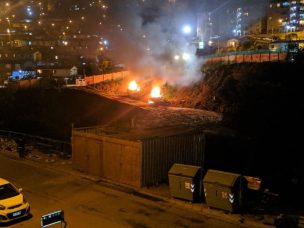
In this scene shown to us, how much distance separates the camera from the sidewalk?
12711 millimetres

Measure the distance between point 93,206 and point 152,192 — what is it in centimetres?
253

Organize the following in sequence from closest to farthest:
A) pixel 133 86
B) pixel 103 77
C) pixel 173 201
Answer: pixel 173 201 → pixel 133 86 → pixel 103 77

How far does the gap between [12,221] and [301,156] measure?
18953 millimetres

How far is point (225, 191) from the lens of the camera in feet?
42.9

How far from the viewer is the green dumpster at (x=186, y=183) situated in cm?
1423

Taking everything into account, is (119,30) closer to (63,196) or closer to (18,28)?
(18,28)

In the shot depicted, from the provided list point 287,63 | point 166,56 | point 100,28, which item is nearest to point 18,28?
point 100,28

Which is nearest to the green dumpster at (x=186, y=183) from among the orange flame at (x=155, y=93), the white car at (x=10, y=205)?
the white car at (x=10, y=205)

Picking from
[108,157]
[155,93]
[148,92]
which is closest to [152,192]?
[108,157]

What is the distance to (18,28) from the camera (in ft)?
352

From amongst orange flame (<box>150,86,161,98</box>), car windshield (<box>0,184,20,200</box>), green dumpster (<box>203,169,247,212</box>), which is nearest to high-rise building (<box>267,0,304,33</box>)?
orange flame (<box>150,86,161,98</box>)

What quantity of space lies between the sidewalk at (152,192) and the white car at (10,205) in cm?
446

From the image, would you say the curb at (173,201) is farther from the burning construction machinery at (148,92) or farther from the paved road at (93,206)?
the burning construction machinery at (148,92)

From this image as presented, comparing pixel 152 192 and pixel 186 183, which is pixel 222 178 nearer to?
pixel 186 183
